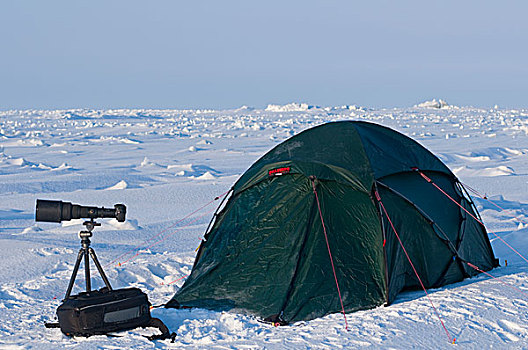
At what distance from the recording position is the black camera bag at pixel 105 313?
470 cm

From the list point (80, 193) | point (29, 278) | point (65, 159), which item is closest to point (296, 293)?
point (29, 278)

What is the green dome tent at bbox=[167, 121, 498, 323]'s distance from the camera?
18.7 feet

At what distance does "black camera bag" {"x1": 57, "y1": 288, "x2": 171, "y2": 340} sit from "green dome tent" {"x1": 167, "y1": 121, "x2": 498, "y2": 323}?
93 centimetres

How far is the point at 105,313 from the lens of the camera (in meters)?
4.75

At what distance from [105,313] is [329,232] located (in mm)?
2289

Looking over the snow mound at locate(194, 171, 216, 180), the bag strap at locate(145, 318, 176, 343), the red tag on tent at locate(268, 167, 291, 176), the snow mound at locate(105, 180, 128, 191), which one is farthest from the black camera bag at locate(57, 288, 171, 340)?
the snow mound at locate(194, 171, 216, 180)

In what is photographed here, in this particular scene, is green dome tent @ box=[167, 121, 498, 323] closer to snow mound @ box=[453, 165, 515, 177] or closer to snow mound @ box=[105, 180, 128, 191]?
snow mound @ box=[105, 180, 128, 191]

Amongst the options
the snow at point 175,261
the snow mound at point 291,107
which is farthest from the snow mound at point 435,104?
the snow at point 175,261

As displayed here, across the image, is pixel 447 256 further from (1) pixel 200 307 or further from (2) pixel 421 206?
(1) pixel 200 307

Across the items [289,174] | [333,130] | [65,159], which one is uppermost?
[333,130]

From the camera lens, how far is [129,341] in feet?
15.5

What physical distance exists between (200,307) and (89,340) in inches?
49.1

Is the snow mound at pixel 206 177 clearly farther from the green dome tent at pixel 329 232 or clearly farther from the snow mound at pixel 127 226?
the green dome tent at pixel 329 232

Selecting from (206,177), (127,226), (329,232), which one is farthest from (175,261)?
(206,177)
